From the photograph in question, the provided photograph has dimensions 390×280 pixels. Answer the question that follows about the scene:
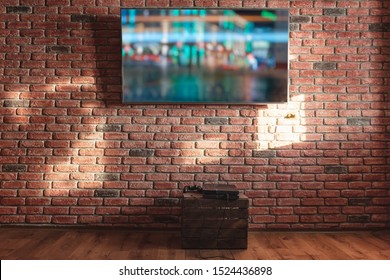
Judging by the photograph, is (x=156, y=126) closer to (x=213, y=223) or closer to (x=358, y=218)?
(x=213, y=223)

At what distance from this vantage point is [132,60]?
3596 millimetres

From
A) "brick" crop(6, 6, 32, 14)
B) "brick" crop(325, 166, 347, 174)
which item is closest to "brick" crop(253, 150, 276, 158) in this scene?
"brick" crop(325, 166, 347, 174)

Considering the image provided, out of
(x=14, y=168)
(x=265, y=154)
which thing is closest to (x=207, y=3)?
(x=265, y=154)

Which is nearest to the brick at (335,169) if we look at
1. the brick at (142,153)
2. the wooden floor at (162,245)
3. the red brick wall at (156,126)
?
the red brick wall at (156,126)

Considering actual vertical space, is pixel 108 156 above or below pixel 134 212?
above

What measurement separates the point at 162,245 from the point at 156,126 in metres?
0.97

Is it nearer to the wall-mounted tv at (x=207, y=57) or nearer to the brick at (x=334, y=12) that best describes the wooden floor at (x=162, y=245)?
the wall-mounted tv at (x=207, y=57)

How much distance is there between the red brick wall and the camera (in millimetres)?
3676

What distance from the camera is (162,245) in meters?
3.30

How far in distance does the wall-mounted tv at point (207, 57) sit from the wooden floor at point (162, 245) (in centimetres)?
109

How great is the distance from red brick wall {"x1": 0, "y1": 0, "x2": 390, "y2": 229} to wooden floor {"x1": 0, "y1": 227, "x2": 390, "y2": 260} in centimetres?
12

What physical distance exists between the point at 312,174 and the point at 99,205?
1.78 m
